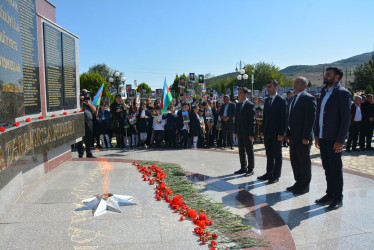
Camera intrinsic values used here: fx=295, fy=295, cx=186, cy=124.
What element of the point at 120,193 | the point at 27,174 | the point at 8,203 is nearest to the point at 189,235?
Result: the point at 120,193

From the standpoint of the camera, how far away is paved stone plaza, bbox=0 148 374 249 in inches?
118

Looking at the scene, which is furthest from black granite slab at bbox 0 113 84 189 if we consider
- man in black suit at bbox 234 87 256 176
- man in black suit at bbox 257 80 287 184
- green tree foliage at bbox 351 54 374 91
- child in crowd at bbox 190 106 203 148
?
green tree foliage at bbox 351 54 374 91

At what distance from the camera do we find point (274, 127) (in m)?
5.66

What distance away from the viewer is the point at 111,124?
11.6 meters

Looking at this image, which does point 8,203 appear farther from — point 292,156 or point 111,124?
point 111,124

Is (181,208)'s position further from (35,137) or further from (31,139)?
(35,137)

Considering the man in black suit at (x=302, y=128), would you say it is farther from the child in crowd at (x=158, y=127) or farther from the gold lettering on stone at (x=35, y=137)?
the child in crowd at (x=158, y=127)

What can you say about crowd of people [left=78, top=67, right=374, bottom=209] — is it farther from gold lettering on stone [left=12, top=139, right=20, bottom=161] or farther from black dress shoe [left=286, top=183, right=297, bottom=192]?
gold lettering on stone [left=12, top=139, right=20, bottom=161]

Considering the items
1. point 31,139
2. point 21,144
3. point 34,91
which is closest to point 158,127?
point 34,91

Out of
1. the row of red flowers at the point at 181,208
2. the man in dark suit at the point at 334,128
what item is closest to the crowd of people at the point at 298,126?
the man in dark suit at the point at 334,128

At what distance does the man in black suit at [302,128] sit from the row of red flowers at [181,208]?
219cm

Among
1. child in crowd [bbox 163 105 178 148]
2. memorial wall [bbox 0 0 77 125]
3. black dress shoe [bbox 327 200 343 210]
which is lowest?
black dress shoe [bbox 327 200 343 210]

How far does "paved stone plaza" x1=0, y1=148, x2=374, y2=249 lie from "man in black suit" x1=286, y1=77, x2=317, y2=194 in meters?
0.25

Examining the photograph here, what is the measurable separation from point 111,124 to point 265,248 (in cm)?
953
